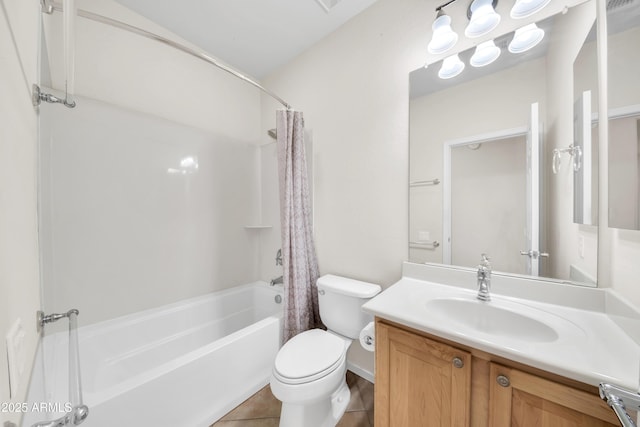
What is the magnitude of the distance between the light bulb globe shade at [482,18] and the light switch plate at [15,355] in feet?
6.63

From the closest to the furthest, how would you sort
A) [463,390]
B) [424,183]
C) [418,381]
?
[463,390], [418,381], [424,183]

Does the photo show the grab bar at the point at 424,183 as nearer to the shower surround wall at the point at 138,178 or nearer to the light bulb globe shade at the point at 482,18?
the light bulb globe shade at the point at 482,18

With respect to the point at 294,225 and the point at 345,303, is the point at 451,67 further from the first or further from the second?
the point at 345,303

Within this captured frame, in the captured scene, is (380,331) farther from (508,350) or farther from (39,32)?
(39,32)

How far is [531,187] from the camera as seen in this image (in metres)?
1.05

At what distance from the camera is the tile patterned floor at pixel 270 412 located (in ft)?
4.28

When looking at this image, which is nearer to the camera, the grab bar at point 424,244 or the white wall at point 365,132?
the grab bar at point 424,244

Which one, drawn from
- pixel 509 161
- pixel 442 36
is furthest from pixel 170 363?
pixel 442 36

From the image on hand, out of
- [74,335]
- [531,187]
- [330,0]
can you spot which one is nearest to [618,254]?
[531,187]

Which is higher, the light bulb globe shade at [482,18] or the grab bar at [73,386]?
the light bulb globe shade at [482,18]

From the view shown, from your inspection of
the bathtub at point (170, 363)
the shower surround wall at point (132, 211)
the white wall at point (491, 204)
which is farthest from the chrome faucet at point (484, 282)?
the shower surround wall at point (132, 211)

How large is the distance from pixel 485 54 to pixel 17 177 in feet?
6.42

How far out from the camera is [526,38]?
1.04 meters

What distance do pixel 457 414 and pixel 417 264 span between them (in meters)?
0.70
